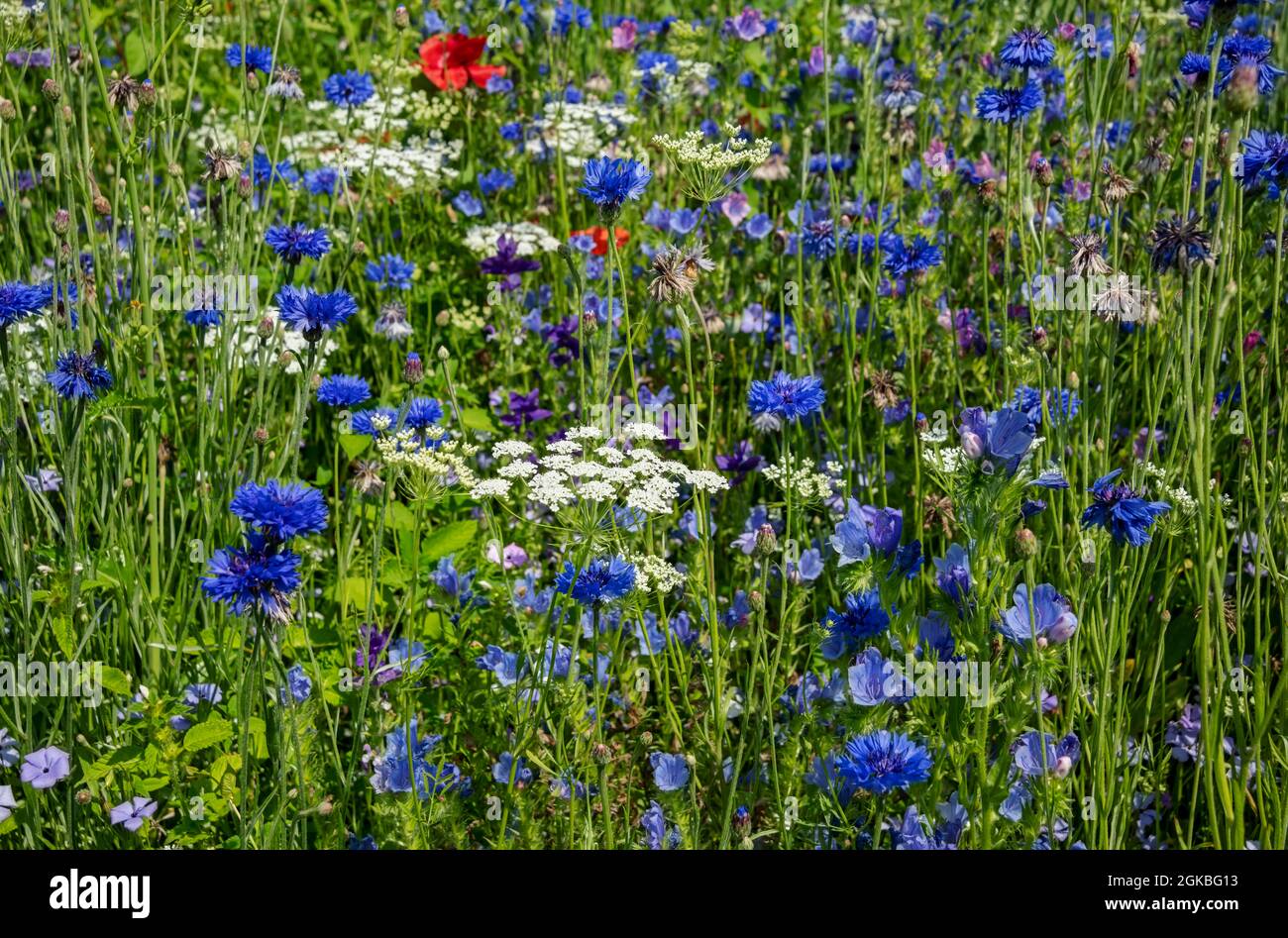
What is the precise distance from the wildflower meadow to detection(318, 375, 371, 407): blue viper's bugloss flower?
0.13 ft

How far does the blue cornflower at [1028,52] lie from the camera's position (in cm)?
252

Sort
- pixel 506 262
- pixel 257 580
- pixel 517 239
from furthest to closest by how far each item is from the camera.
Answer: pixel 517 239 < pixel 506 262 < pixel 257 580

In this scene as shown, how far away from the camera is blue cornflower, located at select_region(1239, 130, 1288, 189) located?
7.00 feet

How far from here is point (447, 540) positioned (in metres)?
2.41

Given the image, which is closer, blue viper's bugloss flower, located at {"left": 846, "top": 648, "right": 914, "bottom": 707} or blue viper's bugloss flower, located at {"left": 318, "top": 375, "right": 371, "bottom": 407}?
blue viper's bugloss flower, located at {"left": 846, "top": 648, "right": 914, "bottom": 707}

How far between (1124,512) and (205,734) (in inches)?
54.8

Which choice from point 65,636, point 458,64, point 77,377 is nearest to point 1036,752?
point 65,636

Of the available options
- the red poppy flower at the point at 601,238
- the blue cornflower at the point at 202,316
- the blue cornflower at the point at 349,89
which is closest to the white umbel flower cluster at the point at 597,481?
the blue cornflower at the point at 202,316

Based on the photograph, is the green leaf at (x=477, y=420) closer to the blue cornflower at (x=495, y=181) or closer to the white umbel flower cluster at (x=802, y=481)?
the white umbel flower cluster at (x=802, y=481)

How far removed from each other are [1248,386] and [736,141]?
4.37 ft

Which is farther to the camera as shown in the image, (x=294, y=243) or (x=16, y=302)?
(x=294, y=243)

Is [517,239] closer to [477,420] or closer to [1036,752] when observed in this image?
[477,420]

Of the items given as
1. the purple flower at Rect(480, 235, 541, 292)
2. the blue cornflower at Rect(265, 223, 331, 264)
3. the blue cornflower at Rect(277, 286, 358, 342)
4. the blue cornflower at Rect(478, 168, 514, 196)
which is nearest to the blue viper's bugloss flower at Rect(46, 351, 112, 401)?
the blue cornflower at Rect(277, 286, 358, 342)

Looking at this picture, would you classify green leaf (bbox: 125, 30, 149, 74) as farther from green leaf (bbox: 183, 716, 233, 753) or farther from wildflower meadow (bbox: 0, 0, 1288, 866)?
green leaf (bbox: 183, 716, 233, 753)
